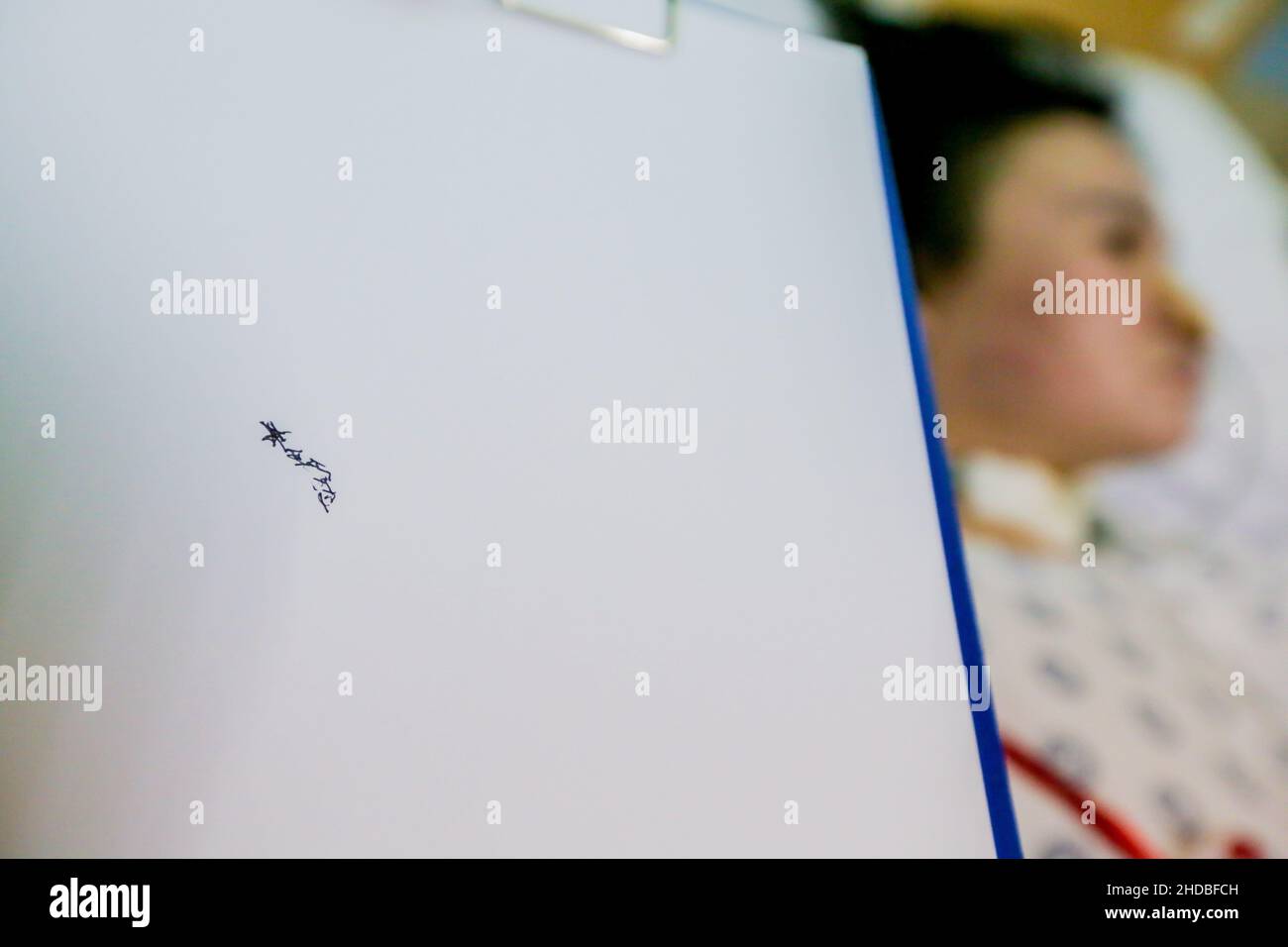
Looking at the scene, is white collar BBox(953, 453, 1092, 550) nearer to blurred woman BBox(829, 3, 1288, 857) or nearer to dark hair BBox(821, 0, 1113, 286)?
blurred woman BBox(829, 3, 1288, 857)

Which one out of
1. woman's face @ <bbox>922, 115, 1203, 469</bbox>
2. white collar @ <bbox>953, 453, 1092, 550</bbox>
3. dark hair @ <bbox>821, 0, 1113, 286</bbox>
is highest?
dark hair @ <bbox>821, 0, 1113, 286</bbox>

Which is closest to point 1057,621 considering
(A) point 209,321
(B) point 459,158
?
(B) point 459,158

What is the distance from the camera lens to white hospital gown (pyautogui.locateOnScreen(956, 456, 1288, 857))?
71cm

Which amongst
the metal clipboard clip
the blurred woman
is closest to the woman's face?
the blurred woman

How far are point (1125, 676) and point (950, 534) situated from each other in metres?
0.20

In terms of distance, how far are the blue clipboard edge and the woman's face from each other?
22 millimetres

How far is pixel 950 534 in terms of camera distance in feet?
2.50

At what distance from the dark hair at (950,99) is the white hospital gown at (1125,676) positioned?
0.27 meters

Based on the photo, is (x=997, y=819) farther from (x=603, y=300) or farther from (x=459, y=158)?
(x=459, y=158)

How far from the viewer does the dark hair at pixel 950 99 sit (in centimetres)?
86

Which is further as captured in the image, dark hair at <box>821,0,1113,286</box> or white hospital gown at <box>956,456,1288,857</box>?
dark hair at <box>821,0,1113,286</box>
